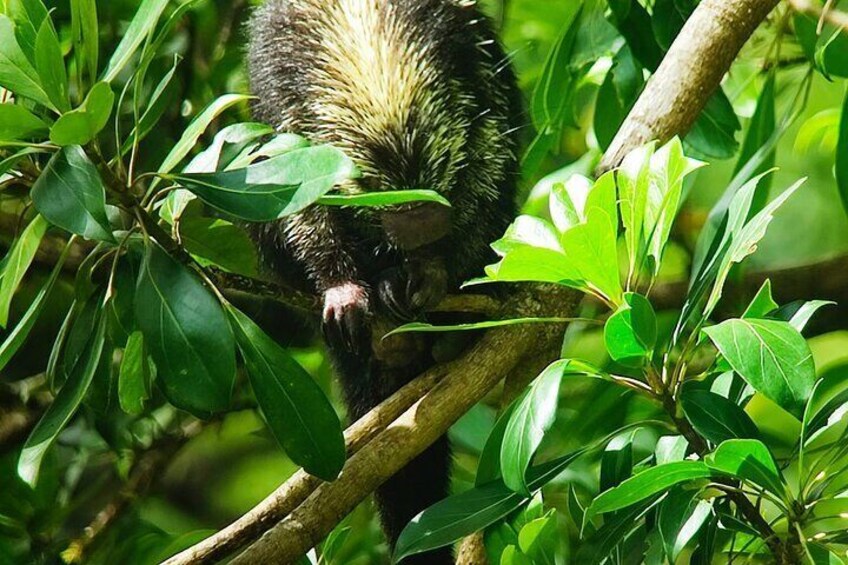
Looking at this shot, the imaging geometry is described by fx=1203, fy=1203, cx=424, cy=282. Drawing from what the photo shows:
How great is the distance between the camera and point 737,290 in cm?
432

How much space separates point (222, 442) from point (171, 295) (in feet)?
11.4

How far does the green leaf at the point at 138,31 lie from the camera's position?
256 centimetres

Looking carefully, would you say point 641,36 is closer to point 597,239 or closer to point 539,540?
point 597,239

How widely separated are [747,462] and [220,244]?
1.22 metres

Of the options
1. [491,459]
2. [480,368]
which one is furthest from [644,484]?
[480,368]

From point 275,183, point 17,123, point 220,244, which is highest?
point 17,123

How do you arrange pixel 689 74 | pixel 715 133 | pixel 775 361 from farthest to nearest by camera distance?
pixel 715 133 < pixel 689 74 < pixel 775 361

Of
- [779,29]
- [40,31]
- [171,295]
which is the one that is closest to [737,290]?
[779,29]

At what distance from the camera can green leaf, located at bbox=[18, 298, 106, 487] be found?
249 cm

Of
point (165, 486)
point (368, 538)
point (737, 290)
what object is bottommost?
point (165, 486)

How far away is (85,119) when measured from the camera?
7.36ft

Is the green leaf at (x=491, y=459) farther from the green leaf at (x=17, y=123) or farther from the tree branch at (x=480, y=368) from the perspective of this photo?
the green leaf at (x=17, y=123)

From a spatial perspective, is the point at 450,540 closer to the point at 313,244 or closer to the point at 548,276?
the point at 548,276

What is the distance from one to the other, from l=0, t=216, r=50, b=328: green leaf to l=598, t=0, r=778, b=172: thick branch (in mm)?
1375
